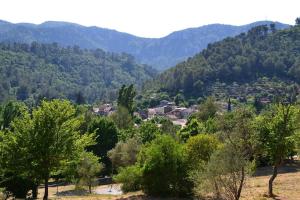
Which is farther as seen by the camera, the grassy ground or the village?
the village

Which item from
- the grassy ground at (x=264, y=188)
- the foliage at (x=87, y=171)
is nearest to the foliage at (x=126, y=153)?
the foliage at (x=87, y=171)

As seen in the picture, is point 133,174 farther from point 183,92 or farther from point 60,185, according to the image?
point 183,92

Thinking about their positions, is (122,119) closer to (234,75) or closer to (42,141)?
(42,141)

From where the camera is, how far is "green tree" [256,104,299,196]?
32.3m

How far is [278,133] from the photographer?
3238 cm

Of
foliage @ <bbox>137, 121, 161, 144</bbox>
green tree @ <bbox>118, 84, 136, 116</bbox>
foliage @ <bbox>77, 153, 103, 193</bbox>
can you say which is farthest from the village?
foliage @ <bbox>77, 153, 103, 193</bbox>

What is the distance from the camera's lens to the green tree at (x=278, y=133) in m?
32.3

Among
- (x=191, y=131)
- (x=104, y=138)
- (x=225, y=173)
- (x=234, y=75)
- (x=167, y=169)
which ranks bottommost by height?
(x=104, y=138)

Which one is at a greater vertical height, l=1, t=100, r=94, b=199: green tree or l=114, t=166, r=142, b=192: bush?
l=1, t=100, r=94, b=199: green tree

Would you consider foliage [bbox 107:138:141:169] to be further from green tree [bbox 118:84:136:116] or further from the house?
the house

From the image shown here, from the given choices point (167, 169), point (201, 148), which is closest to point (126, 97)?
point (201, 148)

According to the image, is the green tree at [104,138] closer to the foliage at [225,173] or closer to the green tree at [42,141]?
the green tree at [42,141]

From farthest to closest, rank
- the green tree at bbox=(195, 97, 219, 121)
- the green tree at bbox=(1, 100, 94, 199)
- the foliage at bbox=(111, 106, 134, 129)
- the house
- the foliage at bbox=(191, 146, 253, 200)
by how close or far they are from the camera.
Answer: the house → the foliage at bbox=(111, 106, 134, 129) → the green tree at bbox=(195, 97, 219, 121) → the green tree at bbox=(1, 100, 94, 199) → the foliage at bbox=(191, 146, 253, 200)

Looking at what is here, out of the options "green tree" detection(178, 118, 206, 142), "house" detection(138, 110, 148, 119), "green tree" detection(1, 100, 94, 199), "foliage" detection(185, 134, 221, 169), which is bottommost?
"house" detection(138, 110, 148, 119)
